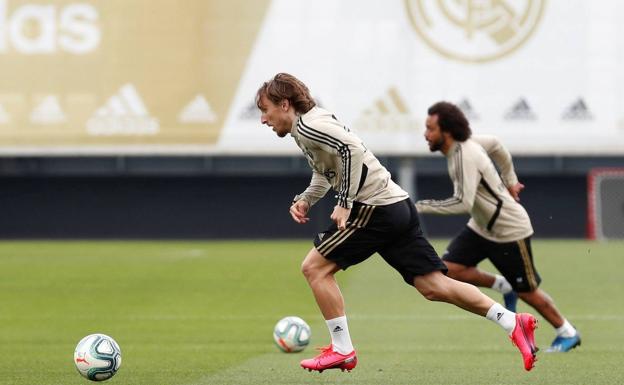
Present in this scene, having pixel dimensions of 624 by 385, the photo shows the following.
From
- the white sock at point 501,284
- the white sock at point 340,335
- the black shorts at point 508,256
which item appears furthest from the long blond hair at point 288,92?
the white sock at point 501,284

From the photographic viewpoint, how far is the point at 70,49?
3028 cm

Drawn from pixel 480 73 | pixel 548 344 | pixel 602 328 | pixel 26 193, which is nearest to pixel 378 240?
pixel 548 344

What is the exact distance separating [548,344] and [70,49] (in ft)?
69.9

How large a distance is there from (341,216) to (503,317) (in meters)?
1.32

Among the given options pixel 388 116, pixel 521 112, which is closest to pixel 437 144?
pixel 388 116

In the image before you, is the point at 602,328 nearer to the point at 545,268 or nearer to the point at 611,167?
the point at 545,268

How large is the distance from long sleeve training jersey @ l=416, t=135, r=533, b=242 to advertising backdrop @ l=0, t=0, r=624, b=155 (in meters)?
19.0

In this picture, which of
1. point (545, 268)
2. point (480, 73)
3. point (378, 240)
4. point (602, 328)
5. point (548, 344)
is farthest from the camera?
point (480, 73)

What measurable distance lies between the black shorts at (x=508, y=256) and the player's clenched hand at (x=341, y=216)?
9.58 feet

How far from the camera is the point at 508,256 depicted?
1055 centimetres

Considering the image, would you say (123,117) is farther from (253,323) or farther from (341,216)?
(341,216)

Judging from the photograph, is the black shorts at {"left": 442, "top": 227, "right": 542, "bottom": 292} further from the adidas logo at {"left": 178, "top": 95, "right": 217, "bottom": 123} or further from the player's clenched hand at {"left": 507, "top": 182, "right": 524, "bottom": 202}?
the adidas logo at {"left": 178, "top": 95, "right": 217, "bottom": 123}

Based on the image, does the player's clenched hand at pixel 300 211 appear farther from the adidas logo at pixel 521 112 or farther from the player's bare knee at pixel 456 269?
the adidas logo at pixel 521 112

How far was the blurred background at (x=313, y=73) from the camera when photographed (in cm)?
2992
